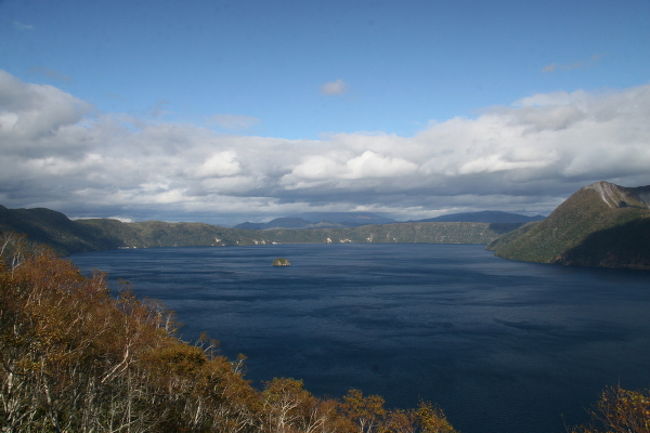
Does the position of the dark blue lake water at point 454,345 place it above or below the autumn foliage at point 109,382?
below

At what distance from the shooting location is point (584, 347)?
10494 cm

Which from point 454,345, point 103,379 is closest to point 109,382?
point 103,379

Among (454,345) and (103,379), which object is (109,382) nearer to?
(103,379)

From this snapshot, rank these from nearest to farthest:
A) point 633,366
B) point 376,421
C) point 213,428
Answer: point 213,428, point 376,421, point 633,366

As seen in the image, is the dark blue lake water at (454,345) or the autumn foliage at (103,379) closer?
the autumn foliage at (103,379)

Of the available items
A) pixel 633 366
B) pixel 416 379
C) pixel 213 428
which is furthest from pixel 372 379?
pixel 633 366

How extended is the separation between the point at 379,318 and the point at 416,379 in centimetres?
5546

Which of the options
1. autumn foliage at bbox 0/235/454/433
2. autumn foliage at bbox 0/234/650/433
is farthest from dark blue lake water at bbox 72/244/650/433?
autumn foliage at bbox 0/235/454/433

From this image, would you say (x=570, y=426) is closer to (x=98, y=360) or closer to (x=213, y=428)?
(x=213, y=428)

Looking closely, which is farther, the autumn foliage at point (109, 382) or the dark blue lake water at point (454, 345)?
the dark blue lake water at point (454, 345)

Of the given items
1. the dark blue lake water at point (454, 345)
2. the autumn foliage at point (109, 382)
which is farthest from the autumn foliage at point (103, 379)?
the dark blue lake water at point (454, 345)

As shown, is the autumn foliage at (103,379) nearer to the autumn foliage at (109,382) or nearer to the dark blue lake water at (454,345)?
the autumn foliage at (109,382)

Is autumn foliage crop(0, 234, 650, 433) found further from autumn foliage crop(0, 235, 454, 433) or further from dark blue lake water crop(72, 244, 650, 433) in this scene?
dark blue lake water crop(72, 244, 650, 433)

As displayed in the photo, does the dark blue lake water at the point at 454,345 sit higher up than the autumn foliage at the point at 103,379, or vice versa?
the autumn foliage at the point at 103,379
